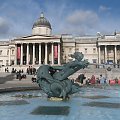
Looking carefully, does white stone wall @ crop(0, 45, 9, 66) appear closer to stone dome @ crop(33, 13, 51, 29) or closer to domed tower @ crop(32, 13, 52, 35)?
domed tower @ crop(32, 13, 52, 35)

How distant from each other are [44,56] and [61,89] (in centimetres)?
6333

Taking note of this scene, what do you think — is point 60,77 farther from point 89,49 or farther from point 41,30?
point 89,49

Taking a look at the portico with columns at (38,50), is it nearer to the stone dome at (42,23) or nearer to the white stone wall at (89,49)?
the stone dome at (42,23)

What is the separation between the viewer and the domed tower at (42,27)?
8111cm

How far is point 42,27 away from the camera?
8156 centimetres

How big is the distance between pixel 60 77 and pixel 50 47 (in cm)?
6242

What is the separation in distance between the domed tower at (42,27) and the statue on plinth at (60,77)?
65.6m

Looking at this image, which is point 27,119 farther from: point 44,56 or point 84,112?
point 44,56

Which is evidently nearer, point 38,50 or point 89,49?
point 38,50

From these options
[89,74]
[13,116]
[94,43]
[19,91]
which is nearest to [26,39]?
[94,43]

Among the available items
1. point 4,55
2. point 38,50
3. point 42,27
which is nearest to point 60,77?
point 38,50

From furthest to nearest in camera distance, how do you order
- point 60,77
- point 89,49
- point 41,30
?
point 89,49 → point 41,30 → point 60,77

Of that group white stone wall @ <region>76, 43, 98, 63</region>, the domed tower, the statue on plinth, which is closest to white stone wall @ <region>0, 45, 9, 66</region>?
the domed tower

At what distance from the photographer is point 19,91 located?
20797 mm
